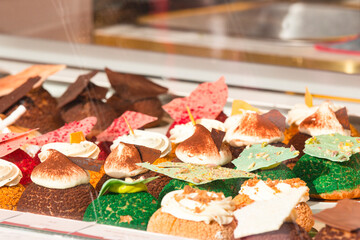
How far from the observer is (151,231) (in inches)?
48.7

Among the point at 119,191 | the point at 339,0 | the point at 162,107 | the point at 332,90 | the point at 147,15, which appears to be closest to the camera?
the point at 119,191

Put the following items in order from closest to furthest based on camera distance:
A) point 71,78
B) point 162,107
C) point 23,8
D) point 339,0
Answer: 1. point 162,107
2. point 71,78
3. point 23,8
4. point 339,0

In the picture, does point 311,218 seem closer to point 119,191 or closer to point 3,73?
point 119,191

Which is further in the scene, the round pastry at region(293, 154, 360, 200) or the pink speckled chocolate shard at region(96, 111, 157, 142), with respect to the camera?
the pink speckled chocolate shard at region(96, 111, 157, 142)

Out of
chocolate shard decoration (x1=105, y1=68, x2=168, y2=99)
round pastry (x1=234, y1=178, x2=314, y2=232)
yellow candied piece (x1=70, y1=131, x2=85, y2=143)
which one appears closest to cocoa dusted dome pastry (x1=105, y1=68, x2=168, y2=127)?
chocolate shard decoration (x1=105, y1=68, x2=168, y2=99)

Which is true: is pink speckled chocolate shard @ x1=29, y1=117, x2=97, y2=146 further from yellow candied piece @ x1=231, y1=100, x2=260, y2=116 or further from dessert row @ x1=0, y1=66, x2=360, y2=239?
yellow candied piece @ x1=231, y1=100, x2=260, y2=116

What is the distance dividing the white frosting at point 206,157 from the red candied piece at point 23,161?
0.37 metres

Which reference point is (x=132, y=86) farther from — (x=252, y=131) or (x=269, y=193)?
(x=269, y=193)

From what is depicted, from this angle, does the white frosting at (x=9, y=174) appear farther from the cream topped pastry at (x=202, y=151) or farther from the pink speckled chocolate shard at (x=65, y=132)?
the cream topped pastry at (x=202, y=151)

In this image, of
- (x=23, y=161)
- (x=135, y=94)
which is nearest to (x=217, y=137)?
(x=23, y=161)

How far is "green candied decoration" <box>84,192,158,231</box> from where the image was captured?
4.17 ft

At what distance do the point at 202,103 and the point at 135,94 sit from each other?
0.29 metres

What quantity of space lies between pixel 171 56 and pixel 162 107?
27.7 inches

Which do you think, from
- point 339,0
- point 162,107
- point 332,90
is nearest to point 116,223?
point 162,107
